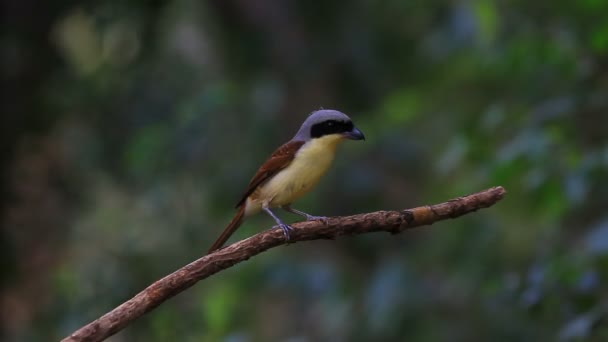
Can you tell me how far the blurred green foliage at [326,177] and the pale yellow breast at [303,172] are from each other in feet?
4.82

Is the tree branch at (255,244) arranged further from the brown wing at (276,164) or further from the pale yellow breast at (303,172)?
the brown wing at (276,164)

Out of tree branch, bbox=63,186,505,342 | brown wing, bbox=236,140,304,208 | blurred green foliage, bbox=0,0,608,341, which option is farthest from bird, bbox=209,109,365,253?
blurred green foliage, bbox=0,0,608,341

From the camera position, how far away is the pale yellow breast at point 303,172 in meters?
3.76

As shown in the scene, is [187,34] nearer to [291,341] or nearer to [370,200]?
[370,200]

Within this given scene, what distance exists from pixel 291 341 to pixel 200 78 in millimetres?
5283

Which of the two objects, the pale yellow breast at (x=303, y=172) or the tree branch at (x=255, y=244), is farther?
the pale yellow breast at (x=303, y=172)

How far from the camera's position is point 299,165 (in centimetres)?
381

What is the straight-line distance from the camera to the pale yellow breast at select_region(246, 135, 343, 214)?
12.3 feet

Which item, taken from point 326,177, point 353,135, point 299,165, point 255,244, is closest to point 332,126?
point 353,135

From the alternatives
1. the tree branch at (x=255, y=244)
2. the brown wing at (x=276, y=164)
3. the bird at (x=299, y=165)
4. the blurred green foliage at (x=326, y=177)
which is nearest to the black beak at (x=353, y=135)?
the bird at (x=299, y=165)

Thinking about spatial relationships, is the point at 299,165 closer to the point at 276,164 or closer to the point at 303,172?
the point at 303,172

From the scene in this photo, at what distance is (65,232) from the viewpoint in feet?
25.4

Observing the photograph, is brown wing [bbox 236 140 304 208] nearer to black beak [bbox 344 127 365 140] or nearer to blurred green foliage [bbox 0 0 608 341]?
black beak [bbox 344 127 365 140]

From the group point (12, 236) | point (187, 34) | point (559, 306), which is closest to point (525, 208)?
point (559, 306)
